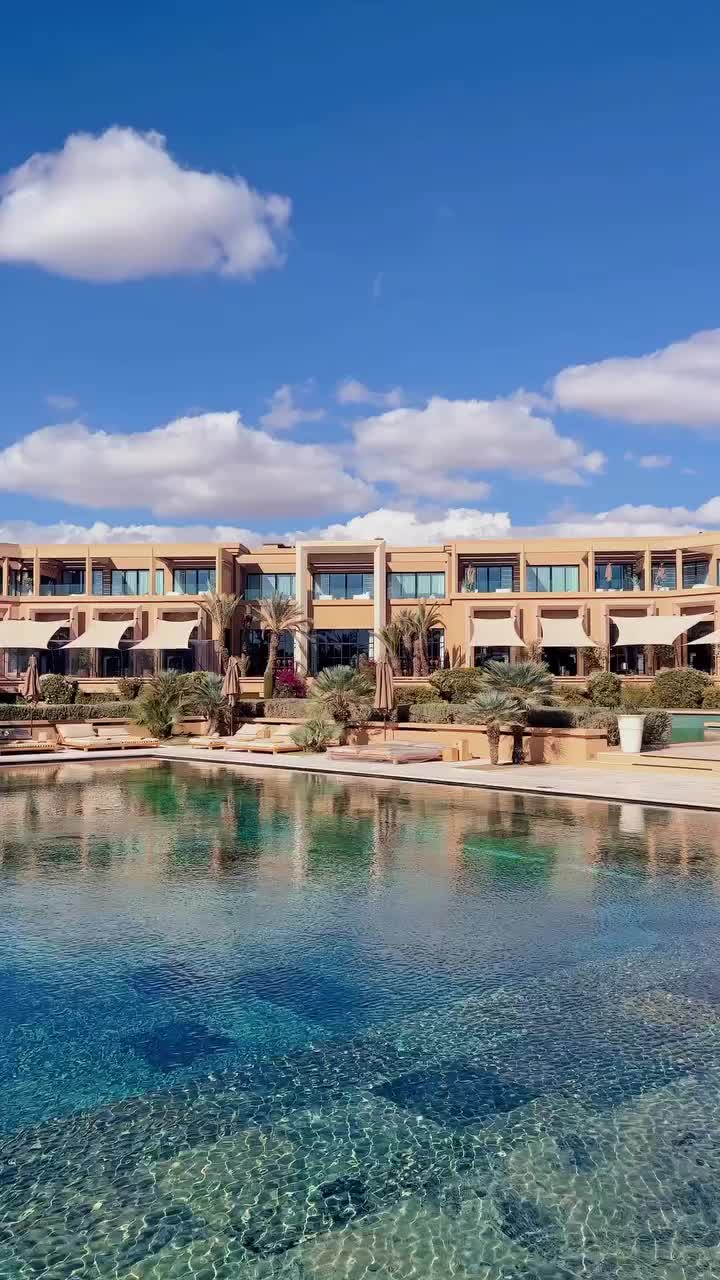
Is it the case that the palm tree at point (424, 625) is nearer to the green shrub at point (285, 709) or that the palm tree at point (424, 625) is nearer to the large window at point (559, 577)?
the large window at point (559, 577)

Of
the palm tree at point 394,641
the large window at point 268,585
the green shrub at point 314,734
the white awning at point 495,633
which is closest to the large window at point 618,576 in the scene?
the white awning at point 495,633

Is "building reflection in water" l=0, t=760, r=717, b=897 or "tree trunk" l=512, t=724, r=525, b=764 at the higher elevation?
"tree trunk" l=512, t=724, r=525, b=764

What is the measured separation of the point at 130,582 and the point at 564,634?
78.5 feet

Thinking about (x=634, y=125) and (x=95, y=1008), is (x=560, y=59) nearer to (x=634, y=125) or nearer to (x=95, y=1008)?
(x=634, y=125)

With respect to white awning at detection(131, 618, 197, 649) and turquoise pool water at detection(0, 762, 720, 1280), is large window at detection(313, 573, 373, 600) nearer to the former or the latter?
white awning at detection(131, 618, 197, 649)

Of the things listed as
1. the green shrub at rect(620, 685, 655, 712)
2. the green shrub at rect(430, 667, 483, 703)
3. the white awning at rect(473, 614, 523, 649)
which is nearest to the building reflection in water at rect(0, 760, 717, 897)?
the green shrub at rect(430, 667, 483, 703)

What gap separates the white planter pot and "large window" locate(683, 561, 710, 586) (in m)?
28.0

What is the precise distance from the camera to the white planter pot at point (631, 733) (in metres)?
22.8

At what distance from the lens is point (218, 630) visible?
4684cm

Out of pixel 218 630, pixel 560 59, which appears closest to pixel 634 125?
pixel 560 59

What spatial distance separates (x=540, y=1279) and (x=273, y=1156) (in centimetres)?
163

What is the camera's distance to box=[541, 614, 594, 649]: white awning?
150 feet

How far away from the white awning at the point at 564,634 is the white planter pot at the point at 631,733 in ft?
73.8

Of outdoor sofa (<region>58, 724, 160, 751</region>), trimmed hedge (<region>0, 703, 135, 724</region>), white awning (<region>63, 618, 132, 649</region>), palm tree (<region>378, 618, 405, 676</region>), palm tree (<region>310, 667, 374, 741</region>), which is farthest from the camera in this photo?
white awning (<region>63, 618, 132, 649</region>)
